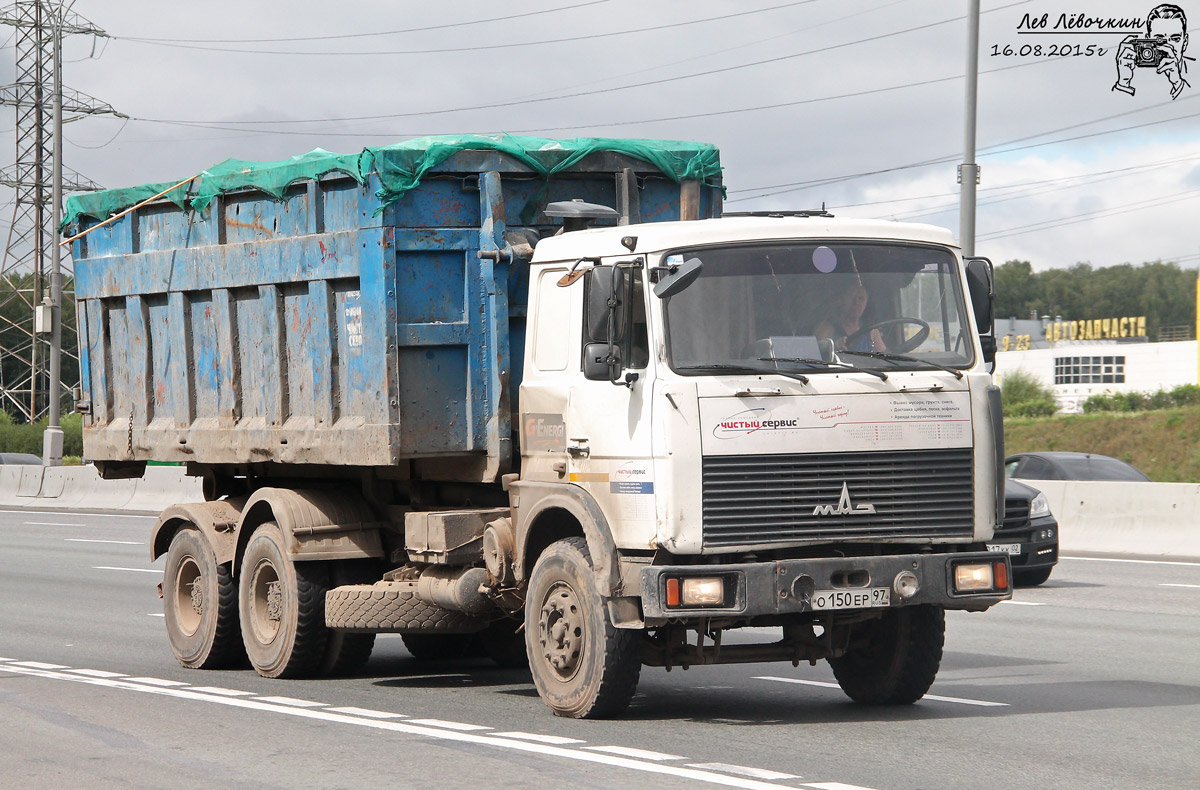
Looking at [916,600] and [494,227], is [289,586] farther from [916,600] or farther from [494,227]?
[916,600]

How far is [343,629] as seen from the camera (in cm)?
1074

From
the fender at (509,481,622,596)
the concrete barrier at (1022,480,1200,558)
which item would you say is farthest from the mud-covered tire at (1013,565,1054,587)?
the fender at (509,481,622,596)

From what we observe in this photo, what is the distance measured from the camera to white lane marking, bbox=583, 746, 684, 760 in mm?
7812

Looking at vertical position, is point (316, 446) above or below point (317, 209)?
below

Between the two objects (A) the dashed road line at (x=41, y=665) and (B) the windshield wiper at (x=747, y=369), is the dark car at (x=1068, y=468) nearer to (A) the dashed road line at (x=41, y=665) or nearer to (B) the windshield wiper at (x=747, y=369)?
(A) the dashed road line at (x=41, y=665)

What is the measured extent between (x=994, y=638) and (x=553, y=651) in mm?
5529

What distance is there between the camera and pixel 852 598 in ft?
27.8

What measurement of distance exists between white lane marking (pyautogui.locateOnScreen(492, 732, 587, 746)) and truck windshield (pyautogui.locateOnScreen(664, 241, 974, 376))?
1.94 m

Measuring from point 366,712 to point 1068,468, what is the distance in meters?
14.4

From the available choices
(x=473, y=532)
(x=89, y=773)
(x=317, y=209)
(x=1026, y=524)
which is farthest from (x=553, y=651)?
(x=1026, y=524)

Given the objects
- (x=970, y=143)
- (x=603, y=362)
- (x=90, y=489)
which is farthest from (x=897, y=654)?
(x=90, y=489)

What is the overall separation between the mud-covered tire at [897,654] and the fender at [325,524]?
3288 millimetres

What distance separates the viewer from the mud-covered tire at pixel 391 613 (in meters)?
10.5

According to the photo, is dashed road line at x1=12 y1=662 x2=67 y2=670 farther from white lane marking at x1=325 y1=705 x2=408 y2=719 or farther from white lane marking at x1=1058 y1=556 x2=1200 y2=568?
white lane marking at x1=1058 y1=556 x2=1200 y2=568
